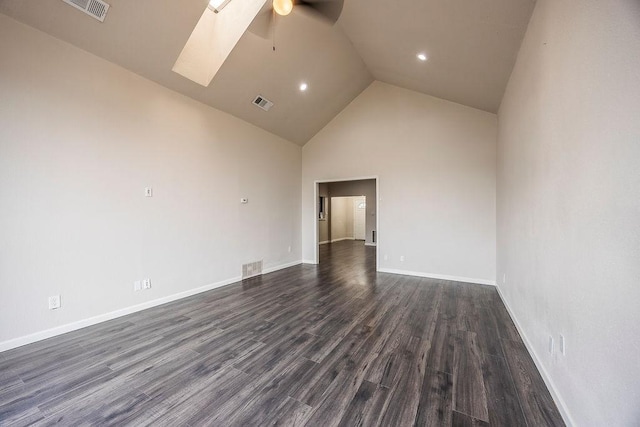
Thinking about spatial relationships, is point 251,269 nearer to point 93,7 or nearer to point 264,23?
point 264,23

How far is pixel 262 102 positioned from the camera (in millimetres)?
4680

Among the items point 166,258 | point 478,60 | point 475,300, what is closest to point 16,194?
point 166,258

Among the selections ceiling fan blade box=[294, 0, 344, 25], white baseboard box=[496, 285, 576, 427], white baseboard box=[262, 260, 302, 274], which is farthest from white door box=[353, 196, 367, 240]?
white baseboard box=[496, 285, 576, 427]

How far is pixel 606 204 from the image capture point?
1.19 meters

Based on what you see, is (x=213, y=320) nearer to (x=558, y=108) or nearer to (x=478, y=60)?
(x=558, y=108)

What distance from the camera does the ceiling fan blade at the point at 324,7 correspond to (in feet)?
10.8

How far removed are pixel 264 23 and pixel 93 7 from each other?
69.4 inches

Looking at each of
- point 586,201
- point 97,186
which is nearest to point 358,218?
point 97,186

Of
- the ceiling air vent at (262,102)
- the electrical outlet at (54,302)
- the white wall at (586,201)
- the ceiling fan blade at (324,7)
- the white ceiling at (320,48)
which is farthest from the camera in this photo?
the ceiling air vent at (262,102)

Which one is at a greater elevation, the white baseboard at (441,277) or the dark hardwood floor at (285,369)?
the white baseboard at (441,277)

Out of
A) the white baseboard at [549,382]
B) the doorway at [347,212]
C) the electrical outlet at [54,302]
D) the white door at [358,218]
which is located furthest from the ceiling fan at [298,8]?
the white door at [358,218]

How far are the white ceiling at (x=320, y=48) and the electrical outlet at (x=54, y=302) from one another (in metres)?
2.74

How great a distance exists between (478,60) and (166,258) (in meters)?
4.91

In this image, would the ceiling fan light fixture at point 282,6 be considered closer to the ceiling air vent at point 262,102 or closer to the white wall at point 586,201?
the ceiling air vent at point 262,102
